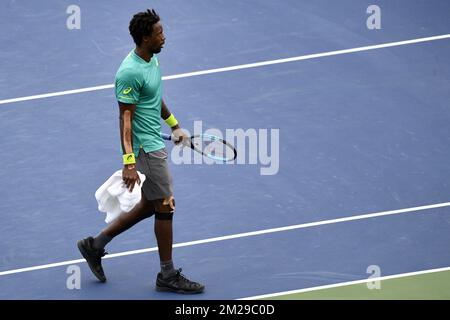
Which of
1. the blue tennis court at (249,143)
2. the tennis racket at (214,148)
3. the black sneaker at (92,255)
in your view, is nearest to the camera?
the black sneaker at (92,255)

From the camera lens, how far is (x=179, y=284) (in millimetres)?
9703

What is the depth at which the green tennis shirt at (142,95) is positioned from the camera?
9.33 metres

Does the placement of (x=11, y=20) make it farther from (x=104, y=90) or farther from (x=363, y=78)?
(x=363, y=78)

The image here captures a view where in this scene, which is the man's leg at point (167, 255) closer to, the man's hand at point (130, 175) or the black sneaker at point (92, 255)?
the man's hand at point (130, 175)

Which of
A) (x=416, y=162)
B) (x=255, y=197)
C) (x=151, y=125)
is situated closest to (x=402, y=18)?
(x=416, y=162)

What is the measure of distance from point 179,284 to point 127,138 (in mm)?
1250

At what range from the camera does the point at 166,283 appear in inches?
383

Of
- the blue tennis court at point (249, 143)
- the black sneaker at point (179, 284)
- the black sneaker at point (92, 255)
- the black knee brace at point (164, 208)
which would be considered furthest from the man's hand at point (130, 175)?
the blue tennis court at point (249, 143)

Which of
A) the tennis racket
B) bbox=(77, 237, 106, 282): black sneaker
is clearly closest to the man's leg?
bbox=(77, 237, 106, 282): black sneaker

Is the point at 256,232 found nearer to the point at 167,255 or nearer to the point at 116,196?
the point at 167,255

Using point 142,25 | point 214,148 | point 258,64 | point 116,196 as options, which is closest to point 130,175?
point 116,196

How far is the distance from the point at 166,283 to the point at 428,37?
513 cm

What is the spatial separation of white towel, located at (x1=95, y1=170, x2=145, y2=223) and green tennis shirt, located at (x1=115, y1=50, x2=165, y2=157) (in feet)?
0.89

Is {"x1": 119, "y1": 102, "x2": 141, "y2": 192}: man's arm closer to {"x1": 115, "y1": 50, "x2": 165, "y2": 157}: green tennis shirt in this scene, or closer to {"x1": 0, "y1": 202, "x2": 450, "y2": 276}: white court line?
{"x1": 115, "y1": 50, "x2": 165, "y2": 157}: green tennis shirt
